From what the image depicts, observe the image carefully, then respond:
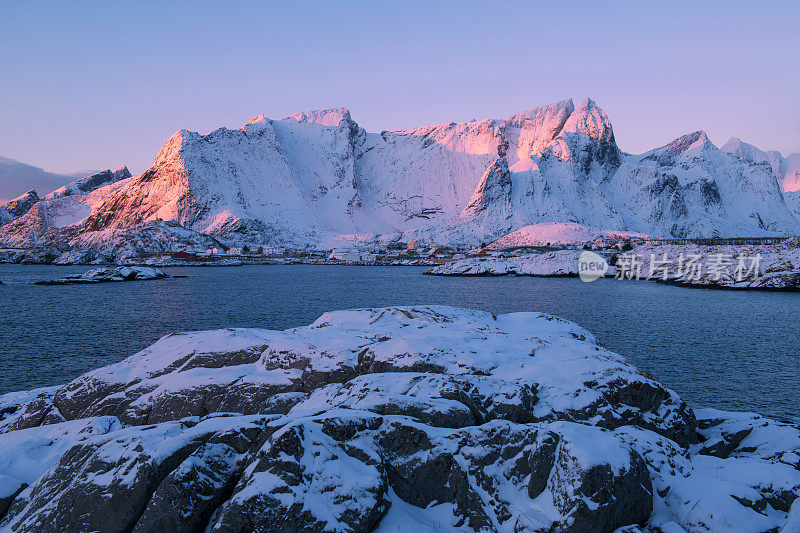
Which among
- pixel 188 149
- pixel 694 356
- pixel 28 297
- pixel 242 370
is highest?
pixel 188 149

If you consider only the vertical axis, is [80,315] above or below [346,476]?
below

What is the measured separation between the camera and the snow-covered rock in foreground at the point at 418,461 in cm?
736

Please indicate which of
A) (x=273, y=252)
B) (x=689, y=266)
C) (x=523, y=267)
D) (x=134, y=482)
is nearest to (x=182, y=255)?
→ (x=273, y=252)

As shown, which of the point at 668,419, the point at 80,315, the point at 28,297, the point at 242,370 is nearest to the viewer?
the point at 668,419

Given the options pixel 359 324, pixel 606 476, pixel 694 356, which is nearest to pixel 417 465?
pixel 606 476

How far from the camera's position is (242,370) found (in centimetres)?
1384

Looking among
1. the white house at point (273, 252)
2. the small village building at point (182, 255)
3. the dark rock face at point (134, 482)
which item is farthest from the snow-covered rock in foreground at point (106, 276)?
the dark rock face at point (134, 482)

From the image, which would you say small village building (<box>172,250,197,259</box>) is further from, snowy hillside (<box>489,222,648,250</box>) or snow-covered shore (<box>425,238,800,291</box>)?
snowy hillside (<box>489,222,648,250</box>)

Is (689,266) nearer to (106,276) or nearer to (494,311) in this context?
(494,311)

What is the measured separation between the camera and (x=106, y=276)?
8569 centimetres

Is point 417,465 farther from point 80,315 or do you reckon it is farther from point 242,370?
point 80,315

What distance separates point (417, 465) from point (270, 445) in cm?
262

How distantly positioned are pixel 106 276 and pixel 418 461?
94865mm

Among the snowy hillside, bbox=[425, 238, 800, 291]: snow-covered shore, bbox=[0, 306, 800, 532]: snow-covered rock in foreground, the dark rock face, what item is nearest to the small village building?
bbox=[425, 238, 800, 291]: snow-covered shore
